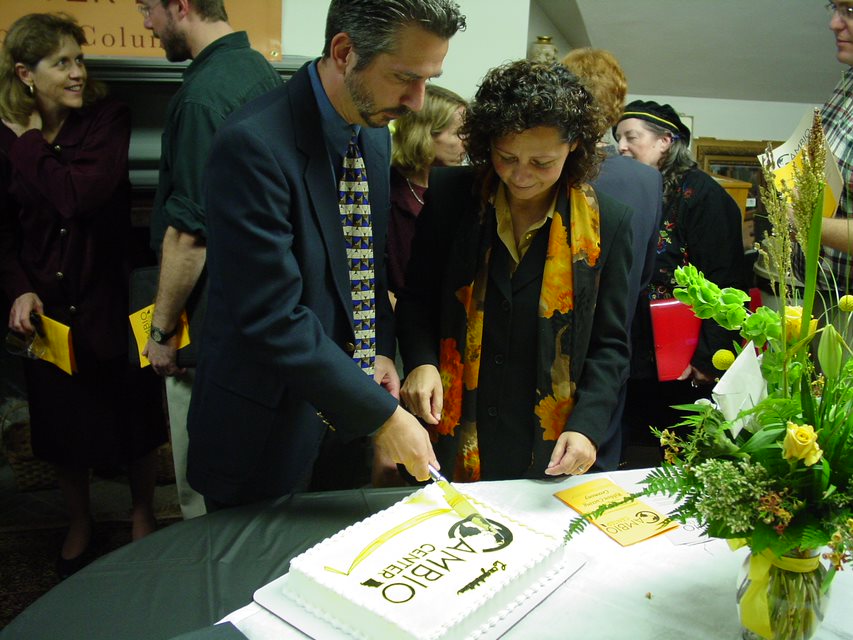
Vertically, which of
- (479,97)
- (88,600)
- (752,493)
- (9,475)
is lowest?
(9,475)

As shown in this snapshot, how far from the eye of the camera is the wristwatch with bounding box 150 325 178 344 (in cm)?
201

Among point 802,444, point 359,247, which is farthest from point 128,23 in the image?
point 802,444

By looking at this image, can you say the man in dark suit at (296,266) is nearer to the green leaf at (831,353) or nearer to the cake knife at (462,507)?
the cake knife at (462,507)

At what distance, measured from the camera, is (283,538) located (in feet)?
4.28

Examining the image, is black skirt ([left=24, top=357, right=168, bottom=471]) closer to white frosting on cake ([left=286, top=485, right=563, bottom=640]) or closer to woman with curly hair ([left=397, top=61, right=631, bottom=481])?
woman with curly hair ([left=397, top=61, right=631, bottom=481])

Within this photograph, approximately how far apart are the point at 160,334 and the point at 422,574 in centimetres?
117

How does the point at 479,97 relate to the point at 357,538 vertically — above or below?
above

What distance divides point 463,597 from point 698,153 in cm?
395

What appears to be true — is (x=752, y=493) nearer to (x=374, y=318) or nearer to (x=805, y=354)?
(x=805, y=354)

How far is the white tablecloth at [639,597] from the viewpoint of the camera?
108 centimetres

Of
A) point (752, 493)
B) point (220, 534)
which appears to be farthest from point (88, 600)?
point (752, 493)

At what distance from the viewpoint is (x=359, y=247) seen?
160cm

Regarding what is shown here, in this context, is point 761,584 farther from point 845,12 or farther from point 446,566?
point 845,12

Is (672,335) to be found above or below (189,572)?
above
